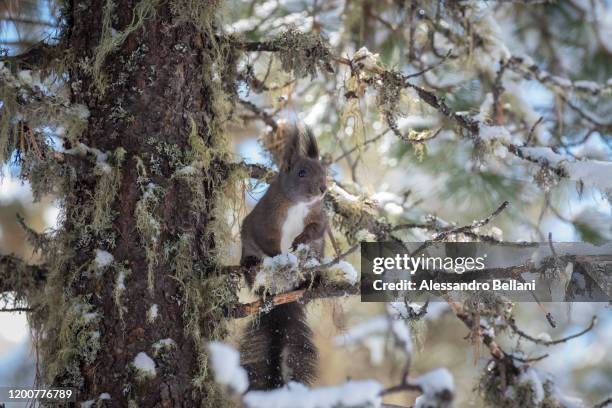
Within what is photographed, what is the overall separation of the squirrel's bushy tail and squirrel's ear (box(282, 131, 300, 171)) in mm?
681

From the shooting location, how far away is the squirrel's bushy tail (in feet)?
8.43

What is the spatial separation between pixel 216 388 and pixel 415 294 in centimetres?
75

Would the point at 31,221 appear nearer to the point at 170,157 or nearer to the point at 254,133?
the point at 254,133

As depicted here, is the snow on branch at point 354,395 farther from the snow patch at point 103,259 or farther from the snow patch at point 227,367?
the snow patch at point 103,259

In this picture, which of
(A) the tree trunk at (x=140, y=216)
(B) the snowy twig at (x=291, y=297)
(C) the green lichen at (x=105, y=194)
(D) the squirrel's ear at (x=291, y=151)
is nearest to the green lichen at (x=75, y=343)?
(A) the tree trunk at (x=140, y=216)

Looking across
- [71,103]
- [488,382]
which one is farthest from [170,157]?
[488,382]

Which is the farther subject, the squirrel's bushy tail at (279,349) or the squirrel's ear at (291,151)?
the squirrel's ear at (291,151)

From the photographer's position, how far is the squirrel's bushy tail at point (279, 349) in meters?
2.57

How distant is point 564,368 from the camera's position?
6090 mm

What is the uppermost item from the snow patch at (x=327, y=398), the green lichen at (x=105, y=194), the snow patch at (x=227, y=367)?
the green lichen at (x=105, y=194)

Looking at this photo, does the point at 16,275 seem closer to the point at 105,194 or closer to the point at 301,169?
the point at 105,194

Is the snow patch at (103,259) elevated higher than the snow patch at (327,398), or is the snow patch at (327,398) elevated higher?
the snow patch at (103,259)

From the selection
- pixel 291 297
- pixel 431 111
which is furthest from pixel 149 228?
pixel 431 111

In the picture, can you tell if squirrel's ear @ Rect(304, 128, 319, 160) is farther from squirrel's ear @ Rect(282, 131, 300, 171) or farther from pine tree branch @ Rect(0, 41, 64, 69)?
pine tree branch @ Rect(0, 41, 64, 69)
